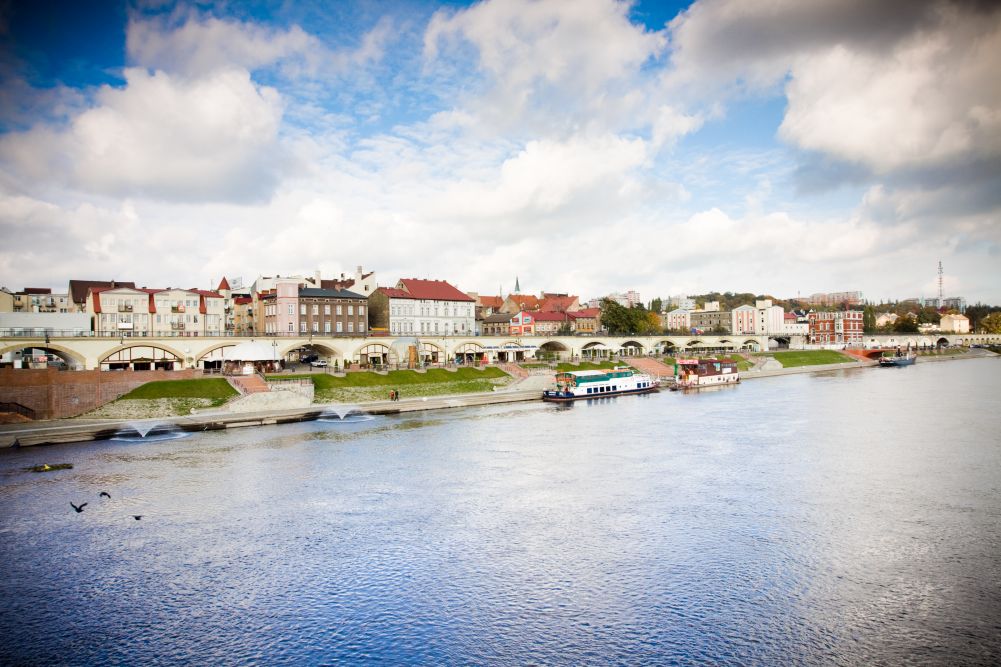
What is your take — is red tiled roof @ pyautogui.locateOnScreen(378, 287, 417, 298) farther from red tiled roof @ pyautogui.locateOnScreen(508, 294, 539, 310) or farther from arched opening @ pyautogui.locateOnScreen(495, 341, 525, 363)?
red tiled roof @ pyautogui.locateOnScreen(508, 294, 539, 310)

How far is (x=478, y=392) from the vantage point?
74750 mm

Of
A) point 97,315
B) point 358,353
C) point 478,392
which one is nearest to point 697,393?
point 478,392

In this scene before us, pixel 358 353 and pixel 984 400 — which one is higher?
pixel 358 353

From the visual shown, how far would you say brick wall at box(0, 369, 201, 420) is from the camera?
163 feet

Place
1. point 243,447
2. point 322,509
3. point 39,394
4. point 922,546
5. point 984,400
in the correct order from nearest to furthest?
point 922,546, point 322,509, point 243,447, point 39,394, point 984,400

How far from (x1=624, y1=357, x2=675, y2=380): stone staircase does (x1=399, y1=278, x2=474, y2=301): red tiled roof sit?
96.7ft

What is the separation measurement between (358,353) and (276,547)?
53642 millimetres

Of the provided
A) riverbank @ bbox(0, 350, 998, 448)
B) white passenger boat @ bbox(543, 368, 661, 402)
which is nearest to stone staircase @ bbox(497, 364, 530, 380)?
riverbank @ bbox(0, 350, 998, 448)

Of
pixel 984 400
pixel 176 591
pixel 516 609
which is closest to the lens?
pixel 516 609

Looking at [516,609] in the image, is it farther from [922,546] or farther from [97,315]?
[97,315]

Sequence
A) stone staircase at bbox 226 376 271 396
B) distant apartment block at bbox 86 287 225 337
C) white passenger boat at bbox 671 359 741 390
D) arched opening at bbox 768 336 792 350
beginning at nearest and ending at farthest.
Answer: stone staircase at bbox 226 376 271 396 → distant apartment block at bbox 86 287 225 337 → white passenger boat at bbox 671 359 741 390 → arched opening at bbox 768 336 792 350

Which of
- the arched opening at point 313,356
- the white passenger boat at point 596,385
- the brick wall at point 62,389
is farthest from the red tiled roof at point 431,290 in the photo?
the brick wall at point 62,389

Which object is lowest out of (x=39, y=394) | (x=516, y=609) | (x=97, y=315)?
(x=516, y=609)

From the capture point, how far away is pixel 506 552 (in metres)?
25.6
